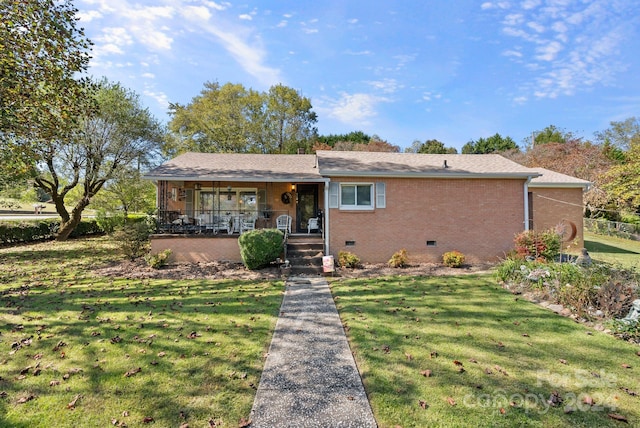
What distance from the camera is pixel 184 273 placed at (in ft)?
33.1

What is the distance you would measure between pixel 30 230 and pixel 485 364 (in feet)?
76.2

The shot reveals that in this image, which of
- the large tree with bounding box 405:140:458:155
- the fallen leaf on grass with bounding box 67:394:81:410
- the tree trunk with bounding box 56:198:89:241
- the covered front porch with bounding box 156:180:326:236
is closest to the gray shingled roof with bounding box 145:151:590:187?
the covered front porch with bounding box 156:180:326:236

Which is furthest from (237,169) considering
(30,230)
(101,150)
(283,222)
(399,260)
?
(30,230)

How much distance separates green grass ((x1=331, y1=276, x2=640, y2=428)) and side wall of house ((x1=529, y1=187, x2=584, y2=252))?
946cm

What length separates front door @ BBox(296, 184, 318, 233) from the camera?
49.8ft

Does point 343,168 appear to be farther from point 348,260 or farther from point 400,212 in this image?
point 348,260

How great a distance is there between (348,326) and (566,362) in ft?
10.8

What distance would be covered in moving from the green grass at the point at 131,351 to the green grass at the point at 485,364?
175 cm

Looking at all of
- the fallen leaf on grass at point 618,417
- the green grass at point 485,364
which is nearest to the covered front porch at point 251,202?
the green grass at point 485,364

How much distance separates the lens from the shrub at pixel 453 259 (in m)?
11.2

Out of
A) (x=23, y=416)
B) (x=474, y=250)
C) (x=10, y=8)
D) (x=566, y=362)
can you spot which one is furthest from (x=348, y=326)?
(x=10, y=8)

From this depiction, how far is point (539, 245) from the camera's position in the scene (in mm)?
10648

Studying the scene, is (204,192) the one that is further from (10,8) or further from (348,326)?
(348,326)

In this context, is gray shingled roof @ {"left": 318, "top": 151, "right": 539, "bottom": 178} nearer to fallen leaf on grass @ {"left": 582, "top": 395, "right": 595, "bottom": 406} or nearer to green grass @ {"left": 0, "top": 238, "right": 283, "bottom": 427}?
green grass @ {"left": 0, "top": 238, "right": 283, "bottom": 427}
